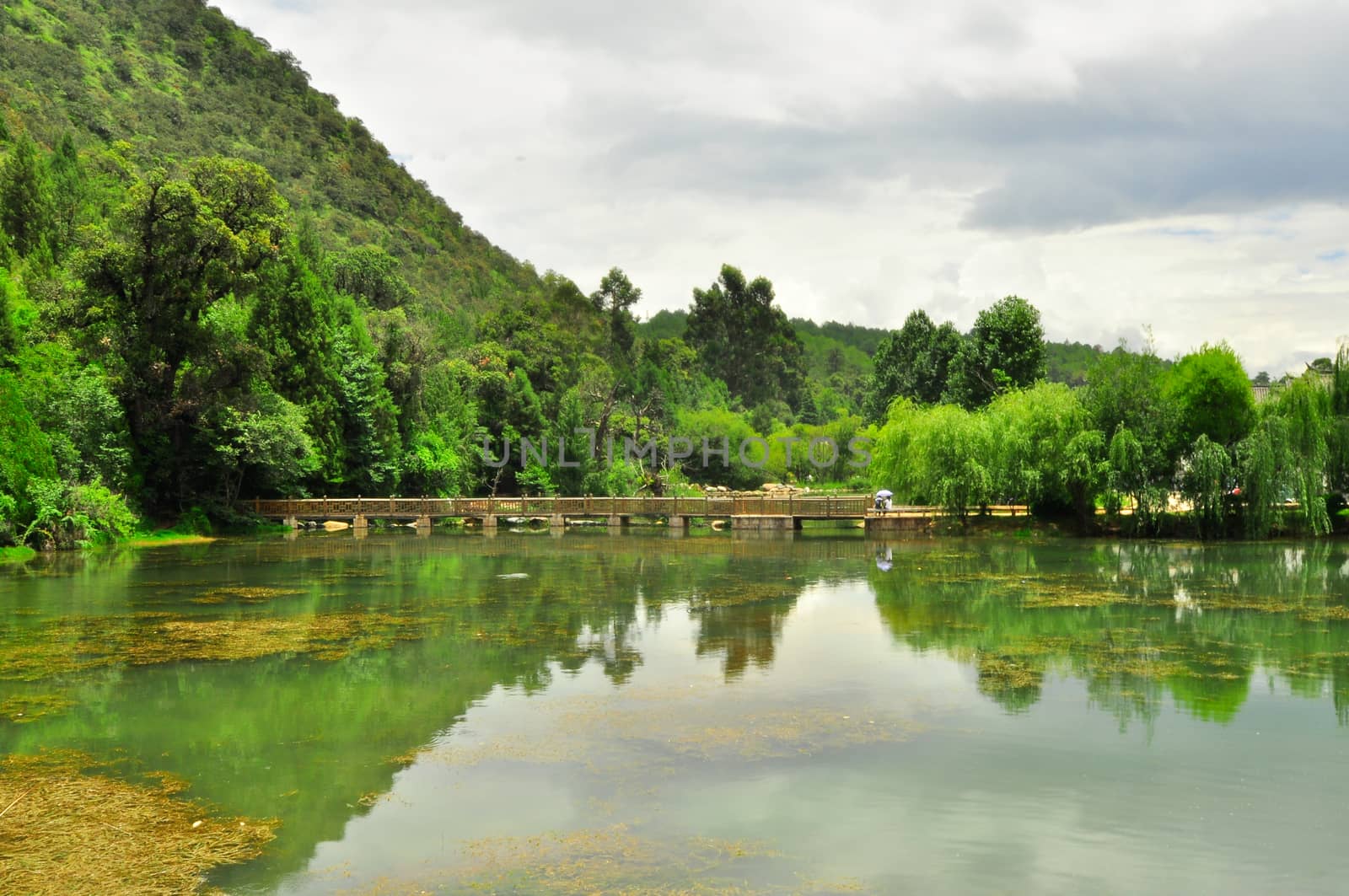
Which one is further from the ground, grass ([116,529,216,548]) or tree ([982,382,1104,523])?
tree ([982,382,1104,523])

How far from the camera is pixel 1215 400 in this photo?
3559 centimetres

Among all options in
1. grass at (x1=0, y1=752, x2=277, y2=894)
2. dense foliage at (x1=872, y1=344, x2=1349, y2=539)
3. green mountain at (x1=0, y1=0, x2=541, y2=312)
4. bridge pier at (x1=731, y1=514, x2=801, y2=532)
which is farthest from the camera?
green mountain at (x1=0, y1=0, x2=541, y2=312)

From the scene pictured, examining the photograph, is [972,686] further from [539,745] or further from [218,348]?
[218,348]

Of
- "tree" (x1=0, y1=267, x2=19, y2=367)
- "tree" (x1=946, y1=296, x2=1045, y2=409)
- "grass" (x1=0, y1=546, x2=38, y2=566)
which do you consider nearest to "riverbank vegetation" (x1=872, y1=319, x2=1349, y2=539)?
"tree" (x1=946, y1=296, x2=1045, y2=409)

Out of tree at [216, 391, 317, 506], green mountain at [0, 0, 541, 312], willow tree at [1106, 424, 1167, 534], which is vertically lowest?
willow tree at [1106, 424, 1167, 534]

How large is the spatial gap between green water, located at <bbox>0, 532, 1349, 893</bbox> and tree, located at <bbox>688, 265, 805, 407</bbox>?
8849 cm

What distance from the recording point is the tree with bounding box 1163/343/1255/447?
3531cm

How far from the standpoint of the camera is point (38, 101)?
70.0 meters

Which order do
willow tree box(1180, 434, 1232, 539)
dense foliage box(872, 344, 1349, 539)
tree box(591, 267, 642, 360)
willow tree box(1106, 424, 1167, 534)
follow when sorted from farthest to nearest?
tree box(591, 267, 642, 360), willow tree box(1106, 424, 1167, 534), willow tree box(1180, 434, 1232, 539), dense foliage box(872, 344, 1349, 539)

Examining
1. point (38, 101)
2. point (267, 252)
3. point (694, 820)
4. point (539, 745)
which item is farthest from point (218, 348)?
point (38, 101)

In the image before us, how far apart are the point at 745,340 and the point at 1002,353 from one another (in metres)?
53.0

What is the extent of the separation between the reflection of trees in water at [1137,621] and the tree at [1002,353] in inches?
1147

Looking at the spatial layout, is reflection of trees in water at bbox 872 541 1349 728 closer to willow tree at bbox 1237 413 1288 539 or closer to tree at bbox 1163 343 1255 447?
willow tree at bbox 1237 413 1288 539

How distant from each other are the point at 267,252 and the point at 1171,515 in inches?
1321
